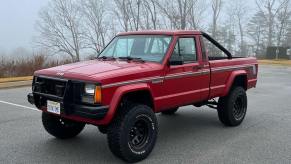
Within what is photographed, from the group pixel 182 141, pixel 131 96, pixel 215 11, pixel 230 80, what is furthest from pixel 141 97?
pixel 215 11

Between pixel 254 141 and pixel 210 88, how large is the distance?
46.6 inches

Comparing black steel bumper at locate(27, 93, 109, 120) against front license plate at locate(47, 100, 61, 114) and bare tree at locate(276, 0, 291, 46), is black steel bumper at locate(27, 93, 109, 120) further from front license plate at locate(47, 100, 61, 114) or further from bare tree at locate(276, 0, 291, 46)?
bare tree at locate(276, 0, 291, 46)

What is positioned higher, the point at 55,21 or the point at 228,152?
the point at 55,21

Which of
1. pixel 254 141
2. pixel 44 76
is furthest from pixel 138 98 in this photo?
pixel 254 141

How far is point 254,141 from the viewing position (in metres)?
6.45

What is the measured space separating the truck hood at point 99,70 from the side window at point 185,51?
0.46 metres

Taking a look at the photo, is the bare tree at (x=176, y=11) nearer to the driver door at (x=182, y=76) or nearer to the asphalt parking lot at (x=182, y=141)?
the asphalt parking lot at (x=182, y=141)

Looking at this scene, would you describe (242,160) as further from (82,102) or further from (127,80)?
(82,102)

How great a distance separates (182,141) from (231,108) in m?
1.48

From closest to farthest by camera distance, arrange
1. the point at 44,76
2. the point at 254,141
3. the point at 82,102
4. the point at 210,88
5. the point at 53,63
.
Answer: the point at 82,102, the point at 44,76, the point at 254,141, the point at 210,88, the point at 53,63

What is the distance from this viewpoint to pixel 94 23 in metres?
40.7

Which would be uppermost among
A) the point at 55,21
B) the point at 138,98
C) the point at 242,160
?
the point at 55,21

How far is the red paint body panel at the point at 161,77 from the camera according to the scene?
5.14 m

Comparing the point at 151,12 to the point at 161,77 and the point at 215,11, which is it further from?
the point at 161,77
